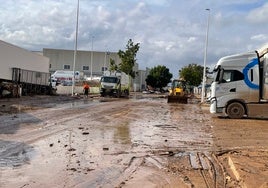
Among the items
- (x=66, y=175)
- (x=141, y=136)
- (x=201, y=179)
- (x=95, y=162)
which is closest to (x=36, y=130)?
(x=141, y=136)

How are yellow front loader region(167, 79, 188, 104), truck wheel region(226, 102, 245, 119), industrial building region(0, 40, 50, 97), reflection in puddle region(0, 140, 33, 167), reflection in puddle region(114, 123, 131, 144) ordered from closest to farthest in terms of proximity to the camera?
reflection in puddle region(0, 140, 33, 167), reflection in puddle region(114, 123, 131, 144), truck wheel region(226, 102, 245, 119), industrial building region(0, 40, 50, 97), yellow front loader region(167, 79, 188, 104)

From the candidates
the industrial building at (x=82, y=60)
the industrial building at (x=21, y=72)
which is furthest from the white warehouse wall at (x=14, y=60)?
the industrial building at (x=82, y=60)

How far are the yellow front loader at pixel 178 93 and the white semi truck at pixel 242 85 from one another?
20.6 metres

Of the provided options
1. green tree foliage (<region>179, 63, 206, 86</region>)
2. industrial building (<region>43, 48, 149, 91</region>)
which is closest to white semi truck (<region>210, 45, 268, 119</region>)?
green tree foliage (<region>179, 63, 206, 86</region>)

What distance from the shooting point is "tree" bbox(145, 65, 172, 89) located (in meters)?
133

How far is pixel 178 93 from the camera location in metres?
48.0

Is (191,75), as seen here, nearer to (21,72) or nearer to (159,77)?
(159,77)

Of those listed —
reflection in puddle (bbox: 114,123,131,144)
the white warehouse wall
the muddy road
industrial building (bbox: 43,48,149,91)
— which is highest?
industrial building (bbox: 43,48,149,91)

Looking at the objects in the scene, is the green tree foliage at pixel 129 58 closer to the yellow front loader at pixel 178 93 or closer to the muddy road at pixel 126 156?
the yellow front loader at pixel 178 93

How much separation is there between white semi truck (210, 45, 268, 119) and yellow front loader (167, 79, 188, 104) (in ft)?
67.7

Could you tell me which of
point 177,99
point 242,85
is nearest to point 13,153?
point 242,85

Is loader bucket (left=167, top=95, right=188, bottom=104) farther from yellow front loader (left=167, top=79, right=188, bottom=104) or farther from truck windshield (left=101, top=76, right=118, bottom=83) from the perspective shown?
truck windshield (left=101, top=76, right=118, bottom=83)

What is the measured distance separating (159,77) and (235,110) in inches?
4237

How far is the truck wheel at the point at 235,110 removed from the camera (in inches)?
998
